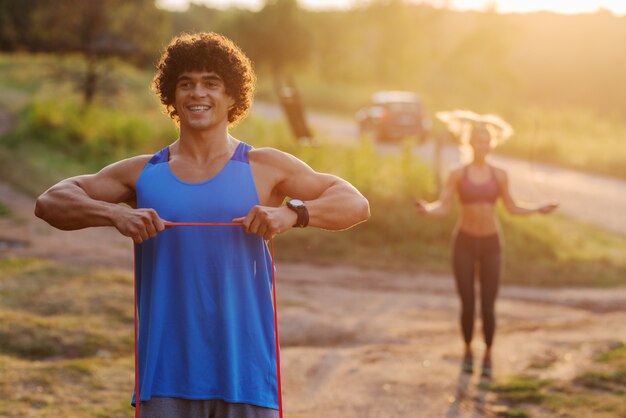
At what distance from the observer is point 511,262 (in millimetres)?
13047

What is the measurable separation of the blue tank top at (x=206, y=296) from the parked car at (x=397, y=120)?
81.2 ft

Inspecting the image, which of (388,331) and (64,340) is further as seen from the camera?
(388,331)

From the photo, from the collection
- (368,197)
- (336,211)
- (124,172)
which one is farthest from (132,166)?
(368,197)

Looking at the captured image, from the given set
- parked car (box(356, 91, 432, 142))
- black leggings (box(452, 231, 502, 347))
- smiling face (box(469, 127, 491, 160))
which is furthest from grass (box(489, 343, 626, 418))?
parked car (box(356, 91, 432, 142))

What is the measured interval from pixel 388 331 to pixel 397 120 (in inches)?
760

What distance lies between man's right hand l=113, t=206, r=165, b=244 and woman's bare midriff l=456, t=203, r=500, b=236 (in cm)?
465

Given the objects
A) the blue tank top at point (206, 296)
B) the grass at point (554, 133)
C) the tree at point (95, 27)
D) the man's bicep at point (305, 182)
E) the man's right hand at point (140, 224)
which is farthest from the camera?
the grass at point (554, 133)

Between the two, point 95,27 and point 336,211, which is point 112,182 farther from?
point 95,27

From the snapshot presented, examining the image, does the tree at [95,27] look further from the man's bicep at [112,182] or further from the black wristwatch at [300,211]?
the black wristwatch at [300,211]

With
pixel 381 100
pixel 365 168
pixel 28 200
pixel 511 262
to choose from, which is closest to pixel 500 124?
pixel 511 262

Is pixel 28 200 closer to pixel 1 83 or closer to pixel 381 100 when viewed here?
pixel 381 100

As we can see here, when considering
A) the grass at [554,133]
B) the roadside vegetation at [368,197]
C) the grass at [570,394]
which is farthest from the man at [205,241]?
the grass at [554,133]

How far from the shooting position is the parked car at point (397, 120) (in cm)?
2792

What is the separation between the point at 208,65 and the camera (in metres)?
3.33
